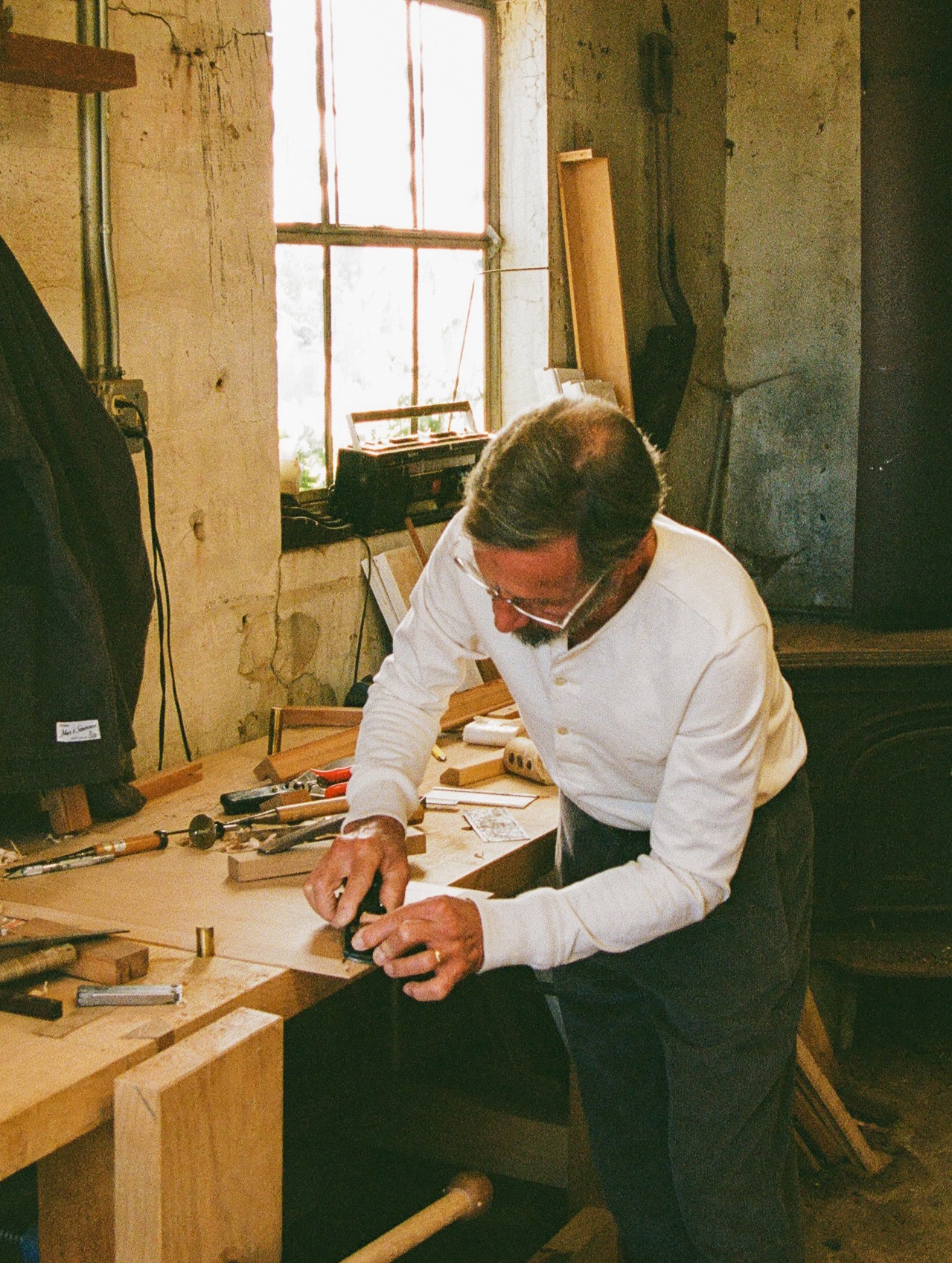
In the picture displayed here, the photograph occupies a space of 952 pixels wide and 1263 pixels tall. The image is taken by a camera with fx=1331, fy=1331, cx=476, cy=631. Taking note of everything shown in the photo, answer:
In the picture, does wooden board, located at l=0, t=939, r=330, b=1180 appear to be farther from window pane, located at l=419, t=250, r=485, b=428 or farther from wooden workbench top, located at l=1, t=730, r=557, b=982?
window pane, located at l=419, t=250, r=485, b=428

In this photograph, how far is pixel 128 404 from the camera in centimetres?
244

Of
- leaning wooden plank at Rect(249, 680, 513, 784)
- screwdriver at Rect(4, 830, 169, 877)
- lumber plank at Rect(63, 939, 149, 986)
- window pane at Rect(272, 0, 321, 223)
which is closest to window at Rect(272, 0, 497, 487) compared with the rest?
window pane at Rect(272, 0, 321, 223)

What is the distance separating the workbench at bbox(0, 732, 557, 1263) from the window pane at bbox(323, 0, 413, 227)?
173cm

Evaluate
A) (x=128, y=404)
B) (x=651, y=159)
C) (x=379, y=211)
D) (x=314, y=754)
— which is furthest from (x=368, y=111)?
(x=314, y=754)

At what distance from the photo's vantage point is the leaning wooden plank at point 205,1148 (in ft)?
4.50

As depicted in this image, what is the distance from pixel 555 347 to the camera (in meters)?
3.90

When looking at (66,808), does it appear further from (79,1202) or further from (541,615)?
(541,615)

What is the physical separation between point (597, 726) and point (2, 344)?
3.44 ft

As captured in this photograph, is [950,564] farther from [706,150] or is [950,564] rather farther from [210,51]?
[210,51]

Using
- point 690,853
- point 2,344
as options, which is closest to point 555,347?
point 2,344

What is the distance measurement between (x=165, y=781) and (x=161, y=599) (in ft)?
1.26

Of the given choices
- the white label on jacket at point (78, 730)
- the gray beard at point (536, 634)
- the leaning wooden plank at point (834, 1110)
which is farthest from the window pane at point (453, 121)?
the leaning wooden plank at point (834, 1110)

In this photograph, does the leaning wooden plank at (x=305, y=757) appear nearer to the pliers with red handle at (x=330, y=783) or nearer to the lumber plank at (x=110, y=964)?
the pliers with red handle at (x=330, y=783)

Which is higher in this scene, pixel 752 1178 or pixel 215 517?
pixel 215 517
